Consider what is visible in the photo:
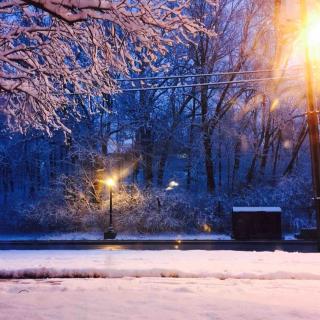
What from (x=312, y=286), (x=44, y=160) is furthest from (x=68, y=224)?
(x=312, y=286)

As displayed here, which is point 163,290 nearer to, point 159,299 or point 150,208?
point 159,299

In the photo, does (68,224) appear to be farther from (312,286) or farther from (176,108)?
(312,286)

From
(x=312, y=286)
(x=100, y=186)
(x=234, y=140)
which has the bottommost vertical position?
(x=312, y=286)

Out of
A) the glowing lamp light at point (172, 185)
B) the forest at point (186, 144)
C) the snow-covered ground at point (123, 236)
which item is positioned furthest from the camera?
the glowing lamp light at point (172, 185)

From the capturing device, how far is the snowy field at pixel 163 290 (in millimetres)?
5680

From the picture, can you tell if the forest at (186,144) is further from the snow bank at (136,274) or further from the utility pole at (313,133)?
the snow bank at (136,274)

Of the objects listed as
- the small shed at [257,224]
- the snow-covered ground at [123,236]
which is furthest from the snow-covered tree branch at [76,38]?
the snow-covered ground at [123,236]

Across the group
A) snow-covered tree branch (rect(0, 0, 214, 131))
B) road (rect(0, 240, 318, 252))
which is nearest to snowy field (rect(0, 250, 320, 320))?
snow-covered tree branch (rect(0, 0, 214, 131))

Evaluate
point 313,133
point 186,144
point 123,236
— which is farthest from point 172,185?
point 313,133

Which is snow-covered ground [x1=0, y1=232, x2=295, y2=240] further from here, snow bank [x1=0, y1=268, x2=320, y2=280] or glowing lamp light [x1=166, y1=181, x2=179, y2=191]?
snow bank [x1=0, y1=268, x2=320, y2=280]

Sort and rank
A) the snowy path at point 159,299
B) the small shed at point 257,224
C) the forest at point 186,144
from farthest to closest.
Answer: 1. the forest at point 186,144
2. the small shed at point 257,224
3. the snowy path at point 159,299

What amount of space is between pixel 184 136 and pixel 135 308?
26460mm

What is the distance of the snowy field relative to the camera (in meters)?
5.68

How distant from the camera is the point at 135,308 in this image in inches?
231
